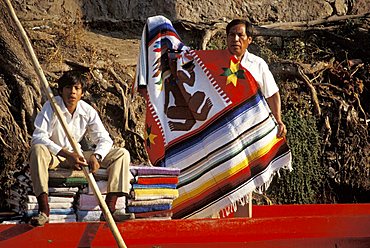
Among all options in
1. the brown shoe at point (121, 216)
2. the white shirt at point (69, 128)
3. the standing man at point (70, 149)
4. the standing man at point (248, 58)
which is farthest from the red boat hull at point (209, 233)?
the standing man at point (248, 58)

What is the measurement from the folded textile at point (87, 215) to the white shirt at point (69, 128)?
41cm

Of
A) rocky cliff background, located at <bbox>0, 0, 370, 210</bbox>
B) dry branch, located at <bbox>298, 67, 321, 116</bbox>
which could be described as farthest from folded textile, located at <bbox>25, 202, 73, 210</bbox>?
dry branch, located at <bbox>298, 67, 321, 116</bbox>

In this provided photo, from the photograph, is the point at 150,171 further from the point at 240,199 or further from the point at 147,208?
the point at 240,199

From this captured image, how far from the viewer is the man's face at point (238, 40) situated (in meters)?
6.82

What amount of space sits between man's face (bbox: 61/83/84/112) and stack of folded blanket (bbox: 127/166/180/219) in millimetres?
587

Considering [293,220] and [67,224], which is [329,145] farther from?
[67,224]

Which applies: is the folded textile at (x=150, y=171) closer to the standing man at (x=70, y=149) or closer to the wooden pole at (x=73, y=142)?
the standing man at (x=70, y=149)

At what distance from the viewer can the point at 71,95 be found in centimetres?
611

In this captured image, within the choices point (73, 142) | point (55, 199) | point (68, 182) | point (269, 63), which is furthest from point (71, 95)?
point (269, 63)

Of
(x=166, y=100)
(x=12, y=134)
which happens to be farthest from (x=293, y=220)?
(x=12, y=134)

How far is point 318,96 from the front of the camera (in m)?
10.7

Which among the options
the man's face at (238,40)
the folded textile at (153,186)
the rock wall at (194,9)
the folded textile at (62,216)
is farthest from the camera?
the rock wall at (194,9)

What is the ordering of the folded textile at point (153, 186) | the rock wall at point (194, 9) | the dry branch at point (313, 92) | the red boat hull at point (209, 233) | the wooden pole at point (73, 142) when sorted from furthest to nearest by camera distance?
the dry branch at point (313, 92) → the rock wall at point (194, 9) → the folded textile at point (153, 186) → the red boat hull at point (209, 233) → the wooden pole at point (73, 142)

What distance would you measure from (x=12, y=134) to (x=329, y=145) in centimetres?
375
